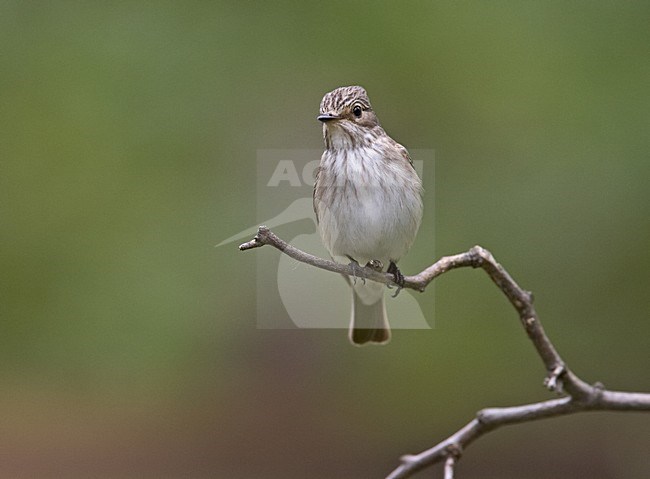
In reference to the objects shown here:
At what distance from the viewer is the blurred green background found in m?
4.68

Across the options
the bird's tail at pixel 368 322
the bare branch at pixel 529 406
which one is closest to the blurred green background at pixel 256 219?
the bird's tail at pixel 368 322

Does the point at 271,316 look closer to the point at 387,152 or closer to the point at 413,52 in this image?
the point at 413,52

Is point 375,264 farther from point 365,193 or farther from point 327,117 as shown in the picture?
point 327,117

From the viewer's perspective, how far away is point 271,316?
16.3 ft

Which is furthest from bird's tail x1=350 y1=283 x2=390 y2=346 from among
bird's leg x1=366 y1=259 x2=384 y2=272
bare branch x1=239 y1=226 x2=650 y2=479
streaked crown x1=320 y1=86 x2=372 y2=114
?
bare branch x1=239 y1=226 x2=650 y2=479

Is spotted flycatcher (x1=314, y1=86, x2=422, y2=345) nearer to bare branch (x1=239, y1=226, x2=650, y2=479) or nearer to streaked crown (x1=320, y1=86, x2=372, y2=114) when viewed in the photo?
streaked crown (x1=320, y1=86, x2=372, y2=114)

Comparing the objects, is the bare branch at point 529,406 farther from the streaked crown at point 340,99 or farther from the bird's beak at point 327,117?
the streaked crown at point 340,99

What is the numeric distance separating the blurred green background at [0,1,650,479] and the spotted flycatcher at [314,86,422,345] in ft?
5.25

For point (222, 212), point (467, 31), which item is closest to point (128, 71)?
point (222, 212)

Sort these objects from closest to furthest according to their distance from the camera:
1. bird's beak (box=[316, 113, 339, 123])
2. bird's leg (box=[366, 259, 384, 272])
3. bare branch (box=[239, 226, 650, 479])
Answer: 1. bare branch (box=[239, 226, 650, 479])
2. bird's beak (box=[316, 113, 339, 123])
3. bird's leg (box=[366, 259, 384, 272])

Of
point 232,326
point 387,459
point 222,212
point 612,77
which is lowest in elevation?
point 387,459

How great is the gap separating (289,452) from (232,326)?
2.44 feet

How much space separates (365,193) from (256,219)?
1901mm

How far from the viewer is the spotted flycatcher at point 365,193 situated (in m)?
2.90
